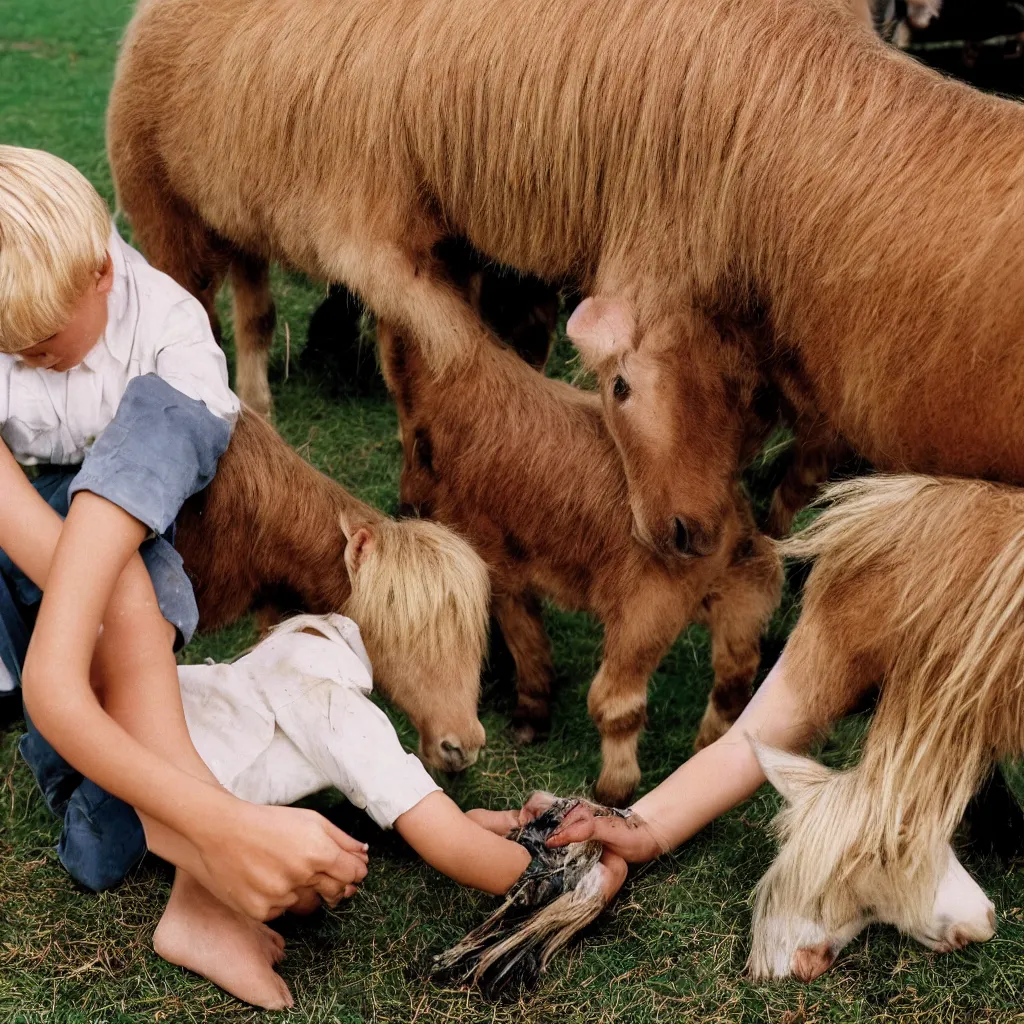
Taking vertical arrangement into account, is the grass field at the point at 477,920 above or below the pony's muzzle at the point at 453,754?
below

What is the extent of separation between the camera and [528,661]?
262cm

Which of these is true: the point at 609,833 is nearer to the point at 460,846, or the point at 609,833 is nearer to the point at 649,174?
the point at 460,846

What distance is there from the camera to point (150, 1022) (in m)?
1.85

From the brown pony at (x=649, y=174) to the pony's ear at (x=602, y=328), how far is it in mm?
15

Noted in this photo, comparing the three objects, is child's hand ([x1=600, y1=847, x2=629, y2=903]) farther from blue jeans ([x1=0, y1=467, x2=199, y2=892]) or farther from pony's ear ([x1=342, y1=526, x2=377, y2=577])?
blue jeans ([x1=0, y1=467, x2=199, y2=892])

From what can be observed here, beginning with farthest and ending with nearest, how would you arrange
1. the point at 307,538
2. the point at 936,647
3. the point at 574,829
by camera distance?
the point at 307,538
the point at 574,829
the point at 936,647

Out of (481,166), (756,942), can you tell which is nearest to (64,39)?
(481,166)

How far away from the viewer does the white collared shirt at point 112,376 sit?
2.05 m

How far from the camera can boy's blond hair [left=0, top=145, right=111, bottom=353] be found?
1861 millimetres

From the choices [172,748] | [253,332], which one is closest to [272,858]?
[172,748]

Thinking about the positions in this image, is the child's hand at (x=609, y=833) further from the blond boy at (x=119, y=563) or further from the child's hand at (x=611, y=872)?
the blond boy at (x=119, y=563)

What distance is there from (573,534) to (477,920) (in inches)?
28.5

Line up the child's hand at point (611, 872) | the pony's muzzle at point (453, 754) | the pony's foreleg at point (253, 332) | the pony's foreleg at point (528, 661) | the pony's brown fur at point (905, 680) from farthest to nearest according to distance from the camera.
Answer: the pony's foreleg at point (253, 332), the pony's foreleg at point (528, 661), the pony's muzzle at point (453, 754), the child's hand at point (611, 872), the pony's brown fur at point (905, 680)

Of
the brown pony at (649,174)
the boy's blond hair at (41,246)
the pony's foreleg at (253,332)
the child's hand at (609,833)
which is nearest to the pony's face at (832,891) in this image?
the child's hand at (609,833)
